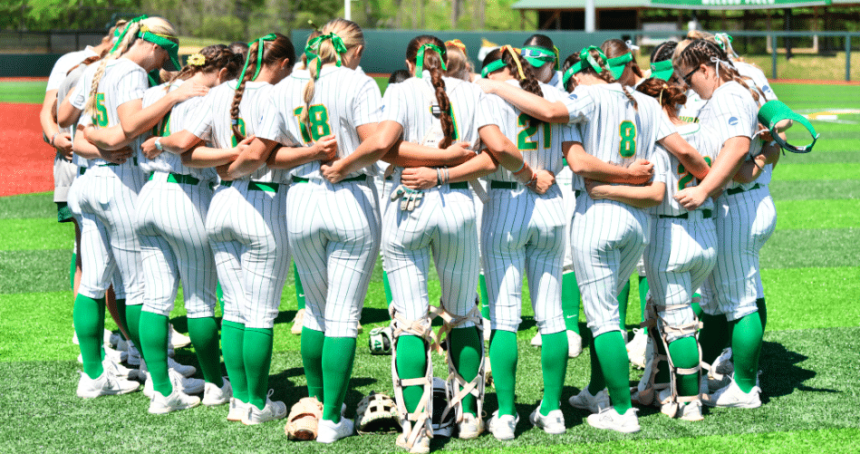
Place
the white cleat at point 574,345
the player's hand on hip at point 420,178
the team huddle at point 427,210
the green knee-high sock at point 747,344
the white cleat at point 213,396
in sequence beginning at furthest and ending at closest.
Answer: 1. the white cleat at point 574,345
2. the white cleat at point 213,396
3. the green knee-high sock at point 747,344
4. the team huddle at point 427,210
5. the player's hand on hip at point 420,178

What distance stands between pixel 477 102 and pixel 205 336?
1898 mm

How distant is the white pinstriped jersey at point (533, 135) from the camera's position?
3.78m

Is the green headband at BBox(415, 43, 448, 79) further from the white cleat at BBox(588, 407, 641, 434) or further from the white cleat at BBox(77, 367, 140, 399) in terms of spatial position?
the white cleat at BBox(77, 367, 140, 399)

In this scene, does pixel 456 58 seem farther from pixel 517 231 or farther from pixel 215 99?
pixel 215 99

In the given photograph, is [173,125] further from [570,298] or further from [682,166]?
[570,298]

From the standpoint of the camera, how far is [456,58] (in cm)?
412

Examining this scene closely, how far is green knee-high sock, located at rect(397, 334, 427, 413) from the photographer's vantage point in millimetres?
3834

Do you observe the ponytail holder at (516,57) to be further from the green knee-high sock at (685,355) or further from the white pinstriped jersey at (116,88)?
the white pinstriped jersey at (116,88)

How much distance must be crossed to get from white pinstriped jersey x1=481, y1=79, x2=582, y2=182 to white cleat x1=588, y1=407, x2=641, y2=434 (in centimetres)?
124

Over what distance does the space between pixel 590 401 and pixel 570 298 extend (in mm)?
1067

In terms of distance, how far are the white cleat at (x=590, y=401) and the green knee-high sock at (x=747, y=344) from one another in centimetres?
75

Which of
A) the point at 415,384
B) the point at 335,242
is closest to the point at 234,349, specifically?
the point at 335,242

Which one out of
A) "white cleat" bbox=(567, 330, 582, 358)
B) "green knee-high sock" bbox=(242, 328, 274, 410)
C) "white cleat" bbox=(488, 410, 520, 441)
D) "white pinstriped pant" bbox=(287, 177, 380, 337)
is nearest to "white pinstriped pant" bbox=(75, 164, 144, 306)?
"green knee-high sock" bbox=(242, 328, 274, 410)

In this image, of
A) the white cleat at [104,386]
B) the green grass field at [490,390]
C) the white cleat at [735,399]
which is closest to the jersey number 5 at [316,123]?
the green grass field at [490,390]
